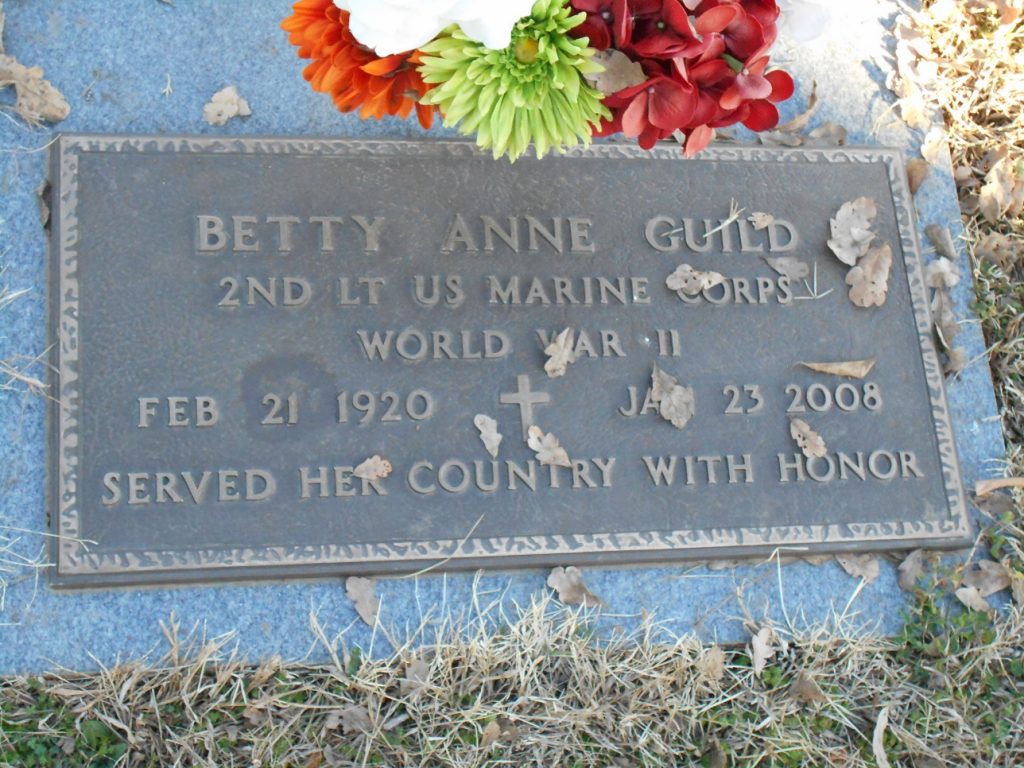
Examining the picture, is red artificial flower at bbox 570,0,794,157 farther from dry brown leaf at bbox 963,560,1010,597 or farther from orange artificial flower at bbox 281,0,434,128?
dry brown leaf at bbox 963,560,1010,597

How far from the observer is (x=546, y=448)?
7.61ft

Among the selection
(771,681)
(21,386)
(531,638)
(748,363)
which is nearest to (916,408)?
(748,363)

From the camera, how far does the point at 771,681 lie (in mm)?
2311

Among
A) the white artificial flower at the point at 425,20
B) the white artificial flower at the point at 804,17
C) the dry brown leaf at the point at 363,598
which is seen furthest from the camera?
the dry brown leaf at the point at 363,598

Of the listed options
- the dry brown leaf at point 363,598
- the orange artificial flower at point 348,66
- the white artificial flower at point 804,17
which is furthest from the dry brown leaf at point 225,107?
the white artificial flower at point 804,17

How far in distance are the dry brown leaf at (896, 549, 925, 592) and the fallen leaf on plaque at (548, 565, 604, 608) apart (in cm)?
78

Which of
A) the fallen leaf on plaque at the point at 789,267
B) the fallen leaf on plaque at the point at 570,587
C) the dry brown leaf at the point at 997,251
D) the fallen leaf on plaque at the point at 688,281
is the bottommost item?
the fallen leaf on plaque at the point at 570,587

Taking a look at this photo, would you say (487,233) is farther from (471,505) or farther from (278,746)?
(278,746)

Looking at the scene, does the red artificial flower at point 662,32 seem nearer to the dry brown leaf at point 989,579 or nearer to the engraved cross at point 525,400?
the engraved cross at point 525,400

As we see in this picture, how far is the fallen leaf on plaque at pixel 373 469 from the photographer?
2252 mm

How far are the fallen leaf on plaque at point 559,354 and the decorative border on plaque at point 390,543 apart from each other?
40 cm

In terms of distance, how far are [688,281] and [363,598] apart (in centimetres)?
112

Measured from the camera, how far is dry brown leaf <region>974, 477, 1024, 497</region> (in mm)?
2529

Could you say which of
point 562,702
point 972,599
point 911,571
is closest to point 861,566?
point 911,571
